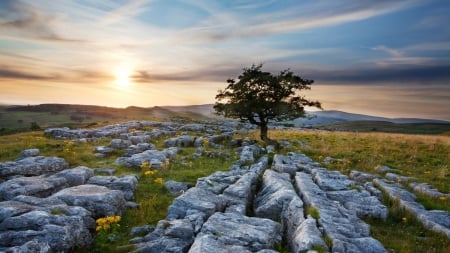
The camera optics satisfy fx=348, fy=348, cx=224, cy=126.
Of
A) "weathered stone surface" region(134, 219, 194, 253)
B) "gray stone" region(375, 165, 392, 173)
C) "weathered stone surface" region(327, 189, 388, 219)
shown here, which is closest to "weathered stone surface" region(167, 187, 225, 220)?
"weathered stone surface" region(134, 219, 194, 253)

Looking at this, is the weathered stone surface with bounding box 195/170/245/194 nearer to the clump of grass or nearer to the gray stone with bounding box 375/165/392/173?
the clump of grass

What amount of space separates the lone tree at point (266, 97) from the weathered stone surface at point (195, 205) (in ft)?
79.6

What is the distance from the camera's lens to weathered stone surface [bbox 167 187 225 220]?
50.1ft

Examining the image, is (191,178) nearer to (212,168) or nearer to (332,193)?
(212,168)

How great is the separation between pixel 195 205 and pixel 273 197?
161 inches

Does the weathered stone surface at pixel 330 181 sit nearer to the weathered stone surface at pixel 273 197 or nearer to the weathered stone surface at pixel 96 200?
the weathered stone surface at pixel 273 197

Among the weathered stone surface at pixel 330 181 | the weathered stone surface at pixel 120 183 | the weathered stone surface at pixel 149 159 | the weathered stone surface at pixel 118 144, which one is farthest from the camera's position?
the weathered stone surface at pixel 118 144

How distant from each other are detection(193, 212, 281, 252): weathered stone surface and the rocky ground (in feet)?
0.12

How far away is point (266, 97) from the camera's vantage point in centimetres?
4166

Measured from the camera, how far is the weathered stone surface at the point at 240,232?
1159 centimetres

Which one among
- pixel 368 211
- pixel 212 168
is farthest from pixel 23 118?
pixel 368 211

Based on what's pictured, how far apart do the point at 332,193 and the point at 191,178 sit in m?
9.49

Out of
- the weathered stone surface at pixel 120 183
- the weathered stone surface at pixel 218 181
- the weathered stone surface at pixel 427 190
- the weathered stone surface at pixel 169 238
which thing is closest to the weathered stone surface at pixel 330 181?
the weathered stone surface at pixel 427 190

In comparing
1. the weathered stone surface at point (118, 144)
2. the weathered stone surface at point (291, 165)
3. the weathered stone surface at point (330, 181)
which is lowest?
the weathered stone surface at point (330, 181)
